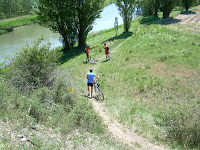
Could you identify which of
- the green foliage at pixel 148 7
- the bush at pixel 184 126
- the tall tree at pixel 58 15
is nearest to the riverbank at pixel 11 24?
the tall tree at pixel 58 15

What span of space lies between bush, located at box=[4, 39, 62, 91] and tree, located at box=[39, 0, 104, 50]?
15791 mm

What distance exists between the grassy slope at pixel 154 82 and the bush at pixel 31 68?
311cm

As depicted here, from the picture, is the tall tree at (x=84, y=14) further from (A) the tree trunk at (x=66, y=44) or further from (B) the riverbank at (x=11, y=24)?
(B) the riverbank at (x=11, y=24)

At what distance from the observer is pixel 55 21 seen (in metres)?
28.7

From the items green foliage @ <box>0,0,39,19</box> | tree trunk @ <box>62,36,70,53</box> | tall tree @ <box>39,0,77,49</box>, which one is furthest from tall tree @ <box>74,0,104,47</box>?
green foliage @ <box>0,0,39,19</box>

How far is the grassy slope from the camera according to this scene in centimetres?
960

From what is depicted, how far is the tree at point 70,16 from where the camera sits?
92.4 feet

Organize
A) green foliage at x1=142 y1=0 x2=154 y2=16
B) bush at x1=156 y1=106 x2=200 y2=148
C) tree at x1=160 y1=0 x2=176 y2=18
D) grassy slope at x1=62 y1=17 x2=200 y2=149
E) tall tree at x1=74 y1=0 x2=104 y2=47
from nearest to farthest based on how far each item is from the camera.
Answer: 1. bush at x1=156 y1=106 x2=200 y2=148
2. grassy slope at x1=62 y1=17 x2=200 y2=149
3. tall tree at x1=74 y1=0 x2=104 y2=47
4. tree at x1=160 y1=0 x2=176 y2=18
5. green foliage at x1=142 y1=0 x2=154 y2=16

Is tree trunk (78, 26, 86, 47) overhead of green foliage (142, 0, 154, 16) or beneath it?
beneath

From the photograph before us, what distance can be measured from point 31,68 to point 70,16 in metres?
18.1

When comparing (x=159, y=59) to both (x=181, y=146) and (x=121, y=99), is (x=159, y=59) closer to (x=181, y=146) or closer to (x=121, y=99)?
(x=121, y=99)

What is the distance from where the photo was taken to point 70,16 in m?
28.9

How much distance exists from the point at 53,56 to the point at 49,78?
177 centimetres

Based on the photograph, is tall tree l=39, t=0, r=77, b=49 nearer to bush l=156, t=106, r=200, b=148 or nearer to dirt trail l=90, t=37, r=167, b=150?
dirt trail l=90, t=37, r=167, b=150
